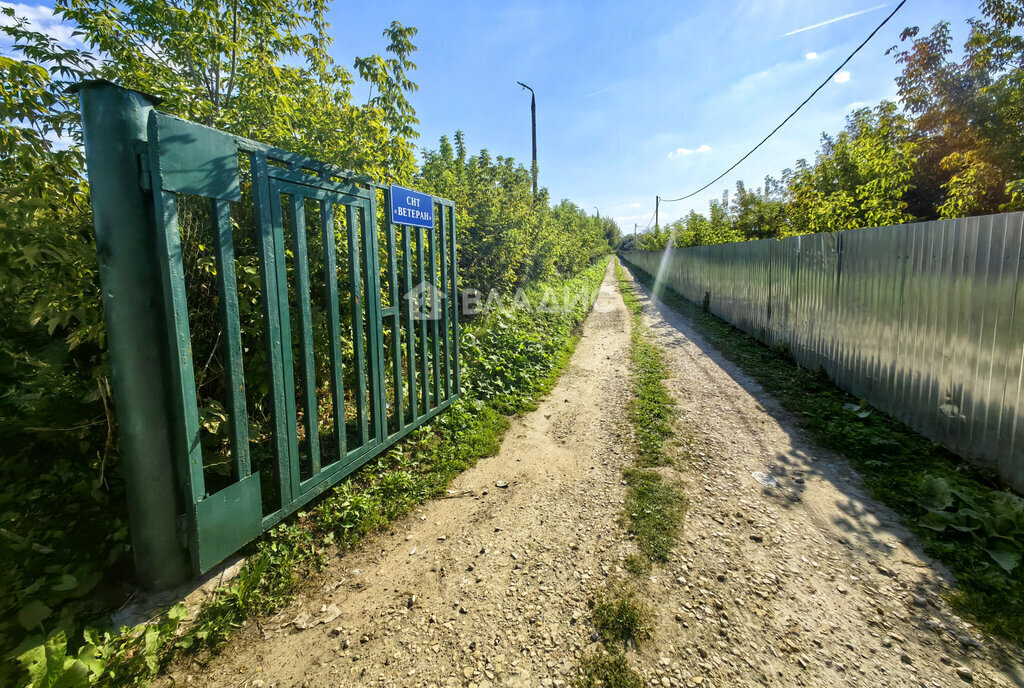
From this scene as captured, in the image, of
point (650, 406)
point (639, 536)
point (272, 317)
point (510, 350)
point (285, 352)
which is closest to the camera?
point (272, 317)

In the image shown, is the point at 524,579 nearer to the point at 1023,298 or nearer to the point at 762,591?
the point at 762,591

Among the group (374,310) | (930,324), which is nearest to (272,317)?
(374,310)

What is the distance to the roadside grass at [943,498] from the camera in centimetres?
238

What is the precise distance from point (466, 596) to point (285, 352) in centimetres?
186

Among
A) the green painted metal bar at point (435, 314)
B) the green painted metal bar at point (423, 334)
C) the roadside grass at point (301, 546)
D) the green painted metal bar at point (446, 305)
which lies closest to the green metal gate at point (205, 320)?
the roadside grass at point (301, 546)

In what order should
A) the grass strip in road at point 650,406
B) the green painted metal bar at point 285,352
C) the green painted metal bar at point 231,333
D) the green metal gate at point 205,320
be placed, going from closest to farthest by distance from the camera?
1. the green metal gate at point 205,320
2. the green painted metal bar at point 231,333
3. the green painted metal bar at point 285,352
4. the grass strip in road at point 650,406

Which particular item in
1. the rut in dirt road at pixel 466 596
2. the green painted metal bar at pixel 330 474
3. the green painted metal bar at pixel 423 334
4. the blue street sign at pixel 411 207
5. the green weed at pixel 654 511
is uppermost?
the blue street sign at pixel 411 207

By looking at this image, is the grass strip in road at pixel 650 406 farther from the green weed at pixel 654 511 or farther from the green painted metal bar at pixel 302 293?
the green painted metal bar at pixel 302 293

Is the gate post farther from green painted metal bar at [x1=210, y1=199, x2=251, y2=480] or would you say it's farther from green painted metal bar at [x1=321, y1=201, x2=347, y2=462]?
green painted metal bar at [x1=321, y1=201, x2=347, y2=462]

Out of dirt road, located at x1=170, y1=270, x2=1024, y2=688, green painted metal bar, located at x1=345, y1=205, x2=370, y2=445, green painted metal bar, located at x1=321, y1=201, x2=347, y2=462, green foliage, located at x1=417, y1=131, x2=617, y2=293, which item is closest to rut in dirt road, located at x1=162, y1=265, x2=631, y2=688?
dirt road, located at x1=170, y1=270, x2=1024, y2=688

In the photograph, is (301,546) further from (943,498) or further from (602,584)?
(943,498)

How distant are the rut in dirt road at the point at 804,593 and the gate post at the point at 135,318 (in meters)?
2.67

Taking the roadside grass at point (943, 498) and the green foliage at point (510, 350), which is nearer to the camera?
the roadside grass at point (943, 498)

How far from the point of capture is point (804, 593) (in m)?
2.49
